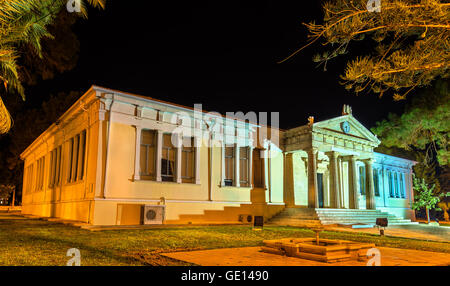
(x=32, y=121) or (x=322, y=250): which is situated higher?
(x=32, y=121)

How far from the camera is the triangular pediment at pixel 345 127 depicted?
79.6 feet

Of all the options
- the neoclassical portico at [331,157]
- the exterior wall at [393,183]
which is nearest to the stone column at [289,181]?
the neoclassical portico at [331,157]

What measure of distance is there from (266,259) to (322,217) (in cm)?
1445

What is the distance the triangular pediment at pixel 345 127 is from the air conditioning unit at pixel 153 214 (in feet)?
36.8

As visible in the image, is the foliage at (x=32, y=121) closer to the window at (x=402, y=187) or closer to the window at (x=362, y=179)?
the window at (x=362, y=179)

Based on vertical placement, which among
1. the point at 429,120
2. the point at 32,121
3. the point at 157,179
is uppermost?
the point at 32,121

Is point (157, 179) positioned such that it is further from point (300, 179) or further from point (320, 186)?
point (320, 186)

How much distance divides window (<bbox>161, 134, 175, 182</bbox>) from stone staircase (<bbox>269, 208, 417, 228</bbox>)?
24.3ft

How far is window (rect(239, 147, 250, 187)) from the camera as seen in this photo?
75.8ft

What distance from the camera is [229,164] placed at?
2253cm

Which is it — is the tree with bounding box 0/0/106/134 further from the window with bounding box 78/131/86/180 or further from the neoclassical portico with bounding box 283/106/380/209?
the neoclassical portico with bounding box 283/106/380/209

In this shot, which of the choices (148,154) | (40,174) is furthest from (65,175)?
(40,174)

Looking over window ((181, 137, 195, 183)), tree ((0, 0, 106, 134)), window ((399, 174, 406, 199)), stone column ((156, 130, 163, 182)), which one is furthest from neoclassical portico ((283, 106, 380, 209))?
tree ((0, 0, 106, 134))
